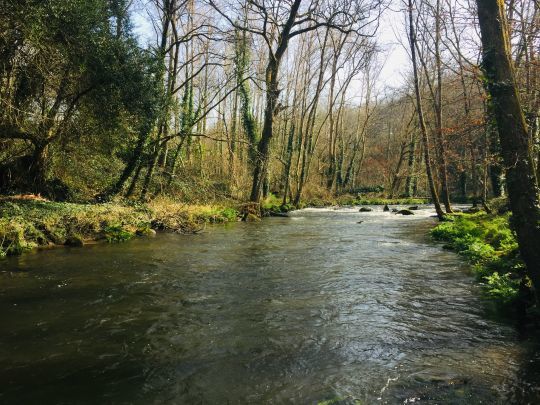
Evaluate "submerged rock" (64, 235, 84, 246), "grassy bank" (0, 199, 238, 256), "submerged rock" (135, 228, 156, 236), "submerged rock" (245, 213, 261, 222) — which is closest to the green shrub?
"grassy bank" (0, 199, 238, 256)

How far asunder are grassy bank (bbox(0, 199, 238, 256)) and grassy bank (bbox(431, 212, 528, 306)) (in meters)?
9.64

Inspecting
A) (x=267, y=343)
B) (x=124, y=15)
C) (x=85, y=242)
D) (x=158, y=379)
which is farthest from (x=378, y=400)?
(x=124, y=15)

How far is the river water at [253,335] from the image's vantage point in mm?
4094

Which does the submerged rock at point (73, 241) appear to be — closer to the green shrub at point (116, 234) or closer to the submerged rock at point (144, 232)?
the green shrub at point (116, 234)

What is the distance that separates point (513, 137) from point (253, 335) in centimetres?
414

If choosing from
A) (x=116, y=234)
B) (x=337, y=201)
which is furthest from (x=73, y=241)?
(x=337, y=201)

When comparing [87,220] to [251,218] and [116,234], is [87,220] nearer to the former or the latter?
[116,234]

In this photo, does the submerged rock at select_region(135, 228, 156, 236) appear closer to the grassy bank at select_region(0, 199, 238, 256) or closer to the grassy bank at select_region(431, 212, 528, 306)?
the grassy bank at select_region(0, 199, 238, 256)

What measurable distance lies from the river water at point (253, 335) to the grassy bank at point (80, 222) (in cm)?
119

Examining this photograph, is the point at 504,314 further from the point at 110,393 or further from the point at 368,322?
the point at 110,393

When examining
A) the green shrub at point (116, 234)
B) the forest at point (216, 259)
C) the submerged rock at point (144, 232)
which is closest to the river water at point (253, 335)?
the forest at point (216, 259)

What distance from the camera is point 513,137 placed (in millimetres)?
4938

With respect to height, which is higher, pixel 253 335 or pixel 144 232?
pixel 144 232

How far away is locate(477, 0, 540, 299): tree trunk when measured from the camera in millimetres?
4855
